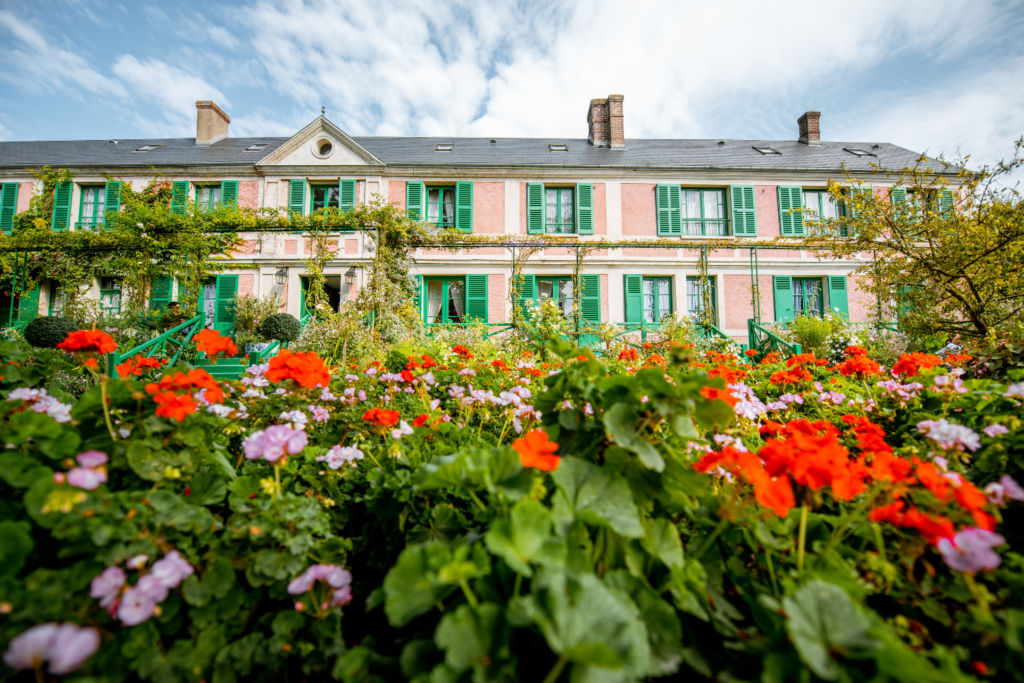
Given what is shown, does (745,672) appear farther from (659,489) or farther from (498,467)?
(498,467)

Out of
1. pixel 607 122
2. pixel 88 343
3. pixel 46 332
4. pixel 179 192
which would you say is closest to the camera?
pixel 88 343

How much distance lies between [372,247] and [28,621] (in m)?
11.0

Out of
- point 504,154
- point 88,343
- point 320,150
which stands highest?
point 504,154

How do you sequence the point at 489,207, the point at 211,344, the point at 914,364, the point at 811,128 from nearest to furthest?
the point at 211,344 < the point at 914,364 < the point at 489,207 < the point at 811,128

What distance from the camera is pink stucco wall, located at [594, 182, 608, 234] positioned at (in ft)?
40.5

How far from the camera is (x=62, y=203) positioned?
11898 millimetres

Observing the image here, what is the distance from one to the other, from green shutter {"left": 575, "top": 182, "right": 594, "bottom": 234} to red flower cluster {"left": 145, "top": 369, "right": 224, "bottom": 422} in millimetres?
11946

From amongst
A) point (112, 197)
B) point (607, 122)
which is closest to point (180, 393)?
point (607, 122)

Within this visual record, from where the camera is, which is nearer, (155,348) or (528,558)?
(528,558)

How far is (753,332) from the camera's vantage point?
8.89m

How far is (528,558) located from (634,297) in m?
11.9

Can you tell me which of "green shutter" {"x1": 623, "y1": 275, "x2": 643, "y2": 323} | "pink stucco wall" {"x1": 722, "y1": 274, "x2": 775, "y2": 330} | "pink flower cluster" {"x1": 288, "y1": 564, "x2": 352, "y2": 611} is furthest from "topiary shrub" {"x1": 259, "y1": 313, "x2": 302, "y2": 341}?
"pink stucco wall" {"x1": 722, "y1": 274, "x2": 775, "y2": 330}

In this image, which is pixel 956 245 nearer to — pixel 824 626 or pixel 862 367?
pixel 862 367

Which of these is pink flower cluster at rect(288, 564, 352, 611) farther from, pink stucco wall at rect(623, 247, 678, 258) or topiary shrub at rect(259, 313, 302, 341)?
pink stucco wall at rect(623, 247, 678, 258)
